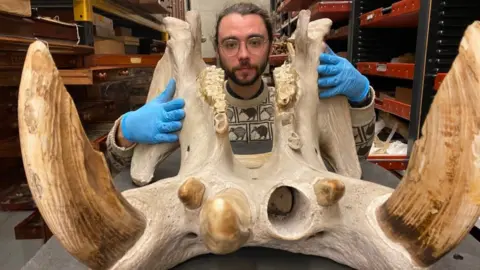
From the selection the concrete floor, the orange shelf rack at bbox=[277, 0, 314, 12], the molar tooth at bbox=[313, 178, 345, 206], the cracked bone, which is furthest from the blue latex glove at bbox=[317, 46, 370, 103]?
the orange shelf rack at bbox=[277, 0, 314, 12]

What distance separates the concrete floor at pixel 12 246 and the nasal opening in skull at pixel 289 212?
1.45m

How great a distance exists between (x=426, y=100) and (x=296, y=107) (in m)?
1.19

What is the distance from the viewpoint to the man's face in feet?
5.18

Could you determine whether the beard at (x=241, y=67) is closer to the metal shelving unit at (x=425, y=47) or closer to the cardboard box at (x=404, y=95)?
the metal shelving unit at (x=425, y=47)

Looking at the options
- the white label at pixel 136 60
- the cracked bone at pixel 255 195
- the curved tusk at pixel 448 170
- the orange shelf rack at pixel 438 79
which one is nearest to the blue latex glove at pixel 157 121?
the cracked bone at pixel 255 195

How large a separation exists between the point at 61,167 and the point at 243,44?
1100mm

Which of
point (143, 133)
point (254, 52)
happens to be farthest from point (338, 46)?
point (143, 133)

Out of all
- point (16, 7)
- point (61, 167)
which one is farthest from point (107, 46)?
point (61, 167)

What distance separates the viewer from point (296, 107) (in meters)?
1.10

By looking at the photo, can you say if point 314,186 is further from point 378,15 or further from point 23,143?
point 378,15

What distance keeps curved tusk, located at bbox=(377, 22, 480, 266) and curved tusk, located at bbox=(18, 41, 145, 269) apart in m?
0.52

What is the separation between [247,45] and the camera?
62.9 inches

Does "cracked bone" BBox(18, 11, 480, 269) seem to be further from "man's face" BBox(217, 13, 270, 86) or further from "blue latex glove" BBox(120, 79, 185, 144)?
"man's face" BBox(217, 13, 270, 86)

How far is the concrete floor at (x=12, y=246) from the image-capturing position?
1813 mm
